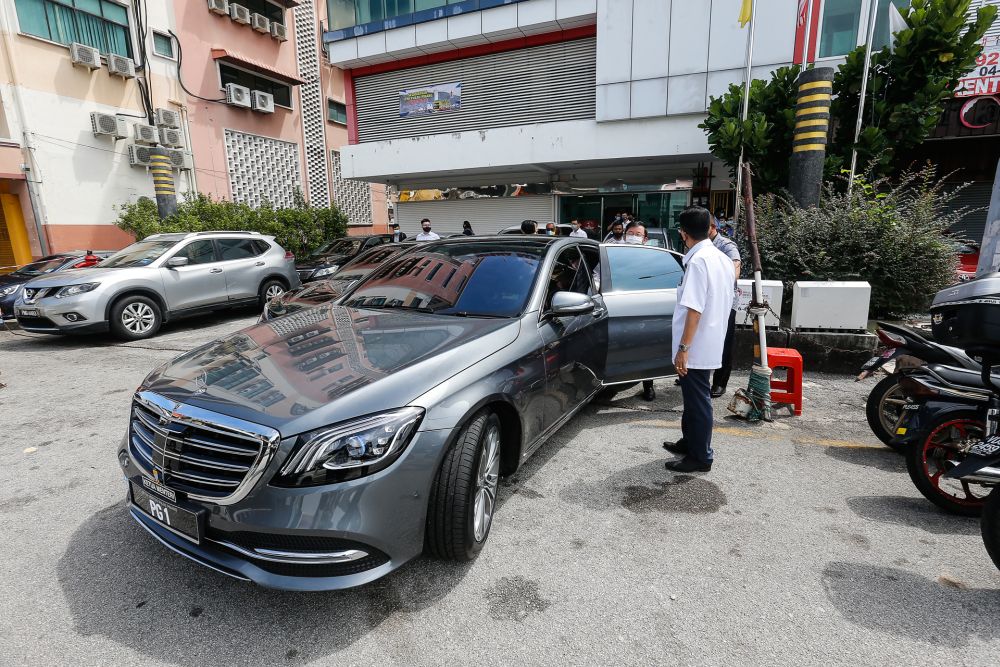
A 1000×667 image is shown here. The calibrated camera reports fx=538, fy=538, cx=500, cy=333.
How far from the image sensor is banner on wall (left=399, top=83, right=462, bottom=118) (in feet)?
54.9

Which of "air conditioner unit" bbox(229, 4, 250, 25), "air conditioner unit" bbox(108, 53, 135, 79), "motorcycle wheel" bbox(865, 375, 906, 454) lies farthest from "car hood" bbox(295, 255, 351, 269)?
"air conditioner unit" bbox(229, 4, 250, 25)

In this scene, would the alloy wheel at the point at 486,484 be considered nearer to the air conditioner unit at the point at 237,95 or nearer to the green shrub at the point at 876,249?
the green shrub at the point at 876,249

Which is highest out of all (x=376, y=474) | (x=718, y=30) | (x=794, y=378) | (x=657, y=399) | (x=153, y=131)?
(x=718, y=30)

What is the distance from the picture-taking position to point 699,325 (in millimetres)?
3441

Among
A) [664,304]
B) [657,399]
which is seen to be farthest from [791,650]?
[657,399]

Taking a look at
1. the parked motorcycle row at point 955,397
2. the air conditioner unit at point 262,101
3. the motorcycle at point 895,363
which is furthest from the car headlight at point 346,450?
the air conditioner unit at point 262,101

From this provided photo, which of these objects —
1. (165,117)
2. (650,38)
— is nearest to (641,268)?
(650,38)

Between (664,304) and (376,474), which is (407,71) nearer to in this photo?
(664,304)

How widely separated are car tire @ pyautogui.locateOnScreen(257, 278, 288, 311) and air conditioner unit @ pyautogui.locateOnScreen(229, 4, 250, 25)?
14.1 metres

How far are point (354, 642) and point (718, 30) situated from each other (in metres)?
14.7

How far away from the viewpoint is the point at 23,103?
13664mm

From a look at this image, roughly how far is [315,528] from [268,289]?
903cm

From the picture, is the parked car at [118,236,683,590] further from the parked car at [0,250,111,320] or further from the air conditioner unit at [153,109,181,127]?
the air conditioner unit at [153,109,181,127]

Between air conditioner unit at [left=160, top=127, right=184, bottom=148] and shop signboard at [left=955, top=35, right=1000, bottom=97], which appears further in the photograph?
air conditioner unit at [left=160, top=127, right=184, bottom=148]
